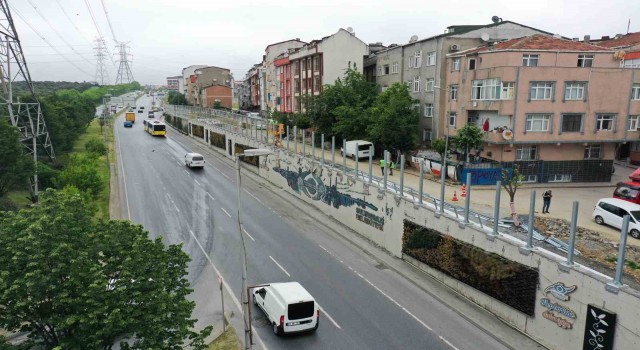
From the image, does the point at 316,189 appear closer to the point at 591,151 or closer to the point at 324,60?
the point at 591,151

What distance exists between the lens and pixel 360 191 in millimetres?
29938

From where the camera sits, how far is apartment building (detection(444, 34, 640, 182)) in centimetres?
3806

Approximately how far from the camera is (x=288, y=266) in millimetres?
24844

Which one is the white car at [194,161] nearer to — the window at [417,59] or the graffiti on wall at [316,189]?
the graffiti on wall at [316,189]

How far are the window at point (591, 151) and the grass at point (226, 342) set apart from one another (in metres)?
36.6

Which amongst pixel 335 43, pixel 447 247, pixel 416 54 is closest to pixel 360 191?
pixel 447 247

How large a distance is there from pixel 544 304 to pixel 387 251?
10.9m

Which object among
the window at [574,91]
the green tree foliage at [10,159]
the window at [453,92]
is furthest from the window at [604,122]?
the green tree foliage at [10,159]

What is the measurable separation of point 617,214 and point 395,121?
2264cm

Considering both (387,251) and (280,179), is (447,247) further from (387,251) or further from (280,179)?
(280,179)

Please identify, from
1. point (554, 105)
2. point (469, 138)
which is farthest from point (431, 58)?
point (554, 105)

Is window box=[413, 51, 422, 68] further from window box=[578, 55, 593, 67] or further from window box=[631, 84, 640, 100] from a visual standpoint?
window box=[631, 84, 640, 100]

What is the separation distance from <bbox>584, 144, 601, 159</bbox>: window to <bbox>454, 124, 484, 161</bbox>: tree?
10.2m

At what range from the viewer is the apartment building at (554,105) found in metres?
38.1
